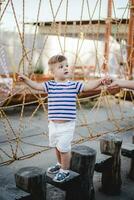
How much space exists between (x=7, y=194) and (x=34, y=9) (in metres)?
5.94

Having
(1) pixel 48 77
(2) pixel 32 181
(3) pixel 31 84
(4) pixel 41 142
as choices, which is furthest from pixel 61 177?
(1) pixel 48 77

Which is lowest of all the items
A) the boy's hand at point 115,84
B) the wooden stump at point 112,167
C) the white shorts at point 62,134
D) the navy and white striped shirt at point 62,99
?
the wooden stump at point 112,167

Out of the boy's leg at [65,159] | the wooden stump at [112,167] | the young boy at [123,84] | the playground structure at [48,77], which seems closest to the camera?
the young boy at [123,84]

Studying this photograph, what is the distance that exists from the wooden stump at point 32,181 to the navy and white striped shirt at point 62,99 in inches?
17.4

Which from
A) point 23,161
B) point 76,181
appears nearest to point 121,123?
point 23,161

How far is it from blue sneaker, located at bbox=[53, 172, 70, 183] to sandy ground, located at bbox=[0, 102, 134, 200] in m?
0.13

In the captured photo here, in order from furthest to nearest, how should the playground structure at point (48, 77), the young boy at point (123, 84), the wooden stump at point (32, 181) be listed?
the playground structure at point (48, 77)
the young boy at point (123, 84)
the wooden stump at point (32, 181)

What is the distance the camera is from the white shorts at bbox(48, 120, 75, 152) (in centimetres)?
253

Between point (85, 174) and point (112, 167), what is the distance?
0.46 meters

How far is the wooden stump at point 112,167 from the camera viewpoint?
3039mm

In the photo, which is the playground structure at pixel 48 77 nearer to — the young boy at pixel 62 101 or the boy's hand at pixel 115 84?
the young boy at pixel 62 101

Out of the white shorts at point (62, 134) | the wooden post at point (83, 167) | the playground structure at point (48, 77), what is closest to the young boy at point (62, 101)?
the white shorts at point (62, 134)

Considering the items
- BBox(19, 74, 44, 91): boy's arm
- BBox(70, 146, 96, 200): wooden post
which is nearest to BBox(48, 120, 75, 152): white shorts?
BBox(70, 146, 96, 200): wooden post

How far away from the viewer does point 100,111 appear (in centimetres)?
608
